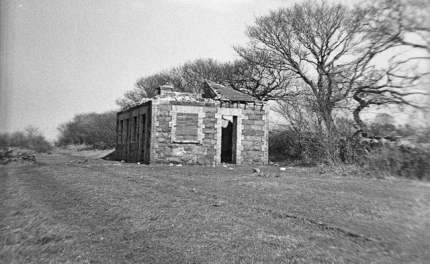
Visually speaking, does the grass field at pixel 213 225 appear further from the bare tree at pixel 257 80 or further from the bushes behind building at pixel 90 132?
the bushes behind building at pixel 90 132

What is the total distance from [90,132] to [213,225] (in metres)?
32.6

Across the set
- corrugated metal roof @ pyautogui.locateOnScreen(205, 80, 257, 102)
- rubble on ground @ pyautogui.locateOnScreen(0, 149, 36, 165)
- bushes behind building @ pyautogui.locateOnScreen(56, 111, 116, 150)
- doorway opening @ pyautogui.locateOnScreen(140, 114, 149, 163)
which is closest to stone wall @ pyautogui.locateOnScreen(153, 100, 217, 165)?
doorway opening @ pyautogui.locateOnScreen(140, 114, 149, 163)

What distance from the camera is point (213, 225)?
4508 millimetres

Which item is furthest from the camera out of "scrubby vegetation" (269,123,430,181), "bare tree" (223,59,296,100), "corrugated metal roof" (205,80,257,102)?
"bare tree" (223,59,296,100)

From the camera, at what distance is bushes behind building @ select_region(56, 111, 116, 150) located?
111ft

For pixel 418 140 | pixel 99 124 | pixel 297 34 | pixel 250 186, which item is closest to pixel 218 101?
pixel 297 34

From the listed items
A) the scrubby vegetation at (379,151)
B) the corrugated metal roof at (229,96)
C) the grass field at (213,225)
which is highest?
the corrugated metal roof at (229,96)

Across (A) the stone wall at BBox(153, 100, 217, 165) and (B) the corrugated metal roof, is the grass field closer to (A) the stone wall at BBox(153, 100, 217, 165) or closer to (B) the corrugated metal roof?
(A) the stone wall at BBox(153, 100, 217, 165)

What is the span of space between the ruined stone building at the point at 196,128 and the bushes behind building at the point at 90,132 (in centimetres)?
1420

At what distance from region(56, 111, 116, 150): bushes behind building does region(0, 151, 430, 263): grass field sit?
2730 cm

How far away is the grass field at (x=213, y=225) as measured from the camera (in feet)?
11.1

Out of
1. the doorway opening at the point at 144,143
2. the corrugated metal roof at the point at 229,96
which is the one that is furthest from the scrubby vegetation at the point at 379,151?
the doorway opening at the point at 144,143

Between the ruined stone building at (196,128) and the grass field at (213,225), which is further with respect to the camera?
the ruined stone building at (196,128)

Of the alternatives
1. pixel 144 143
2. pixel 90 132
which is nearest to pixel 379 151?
pixel 144 143
